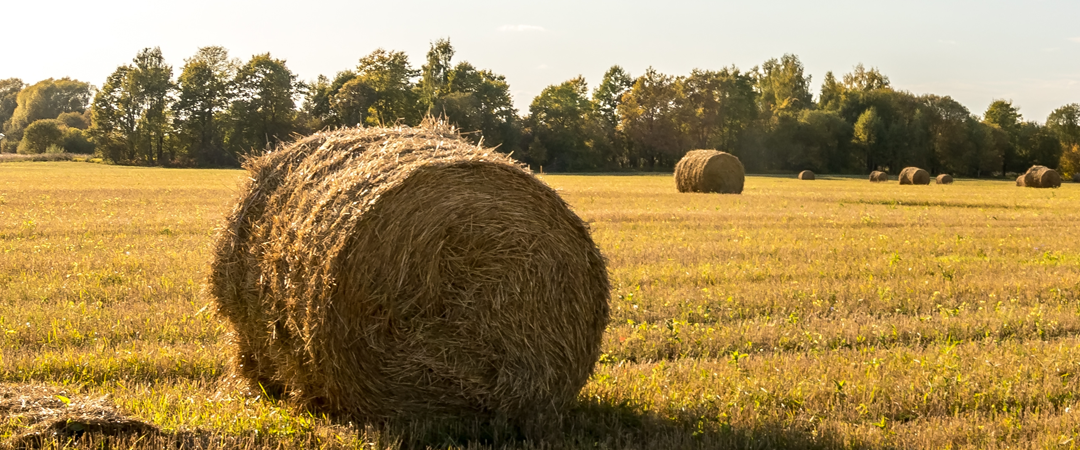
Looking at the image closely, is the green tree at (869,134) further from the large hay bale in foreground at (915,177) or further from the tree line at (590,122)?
the large hay bale in foreground at (915,177)

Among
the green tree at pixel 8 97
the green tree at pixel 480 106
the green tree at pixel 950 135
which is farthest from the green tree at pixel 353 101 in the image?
the green tree at pixel 8 97

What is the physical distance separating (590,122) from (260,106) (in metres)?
30.0

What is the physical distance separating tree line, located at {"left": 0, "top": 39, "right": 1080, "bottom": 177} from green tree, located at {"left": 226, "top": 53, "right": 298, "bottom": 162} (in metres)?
0.11

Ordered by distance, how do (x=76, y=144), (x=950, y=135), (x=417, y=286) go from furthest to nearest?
(x=76, y=144) < (x=950, y=135) < (x=417, y=286)

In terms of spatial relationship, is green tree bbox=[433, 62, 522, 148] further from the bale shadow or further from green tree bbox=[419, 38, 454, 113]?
the bale shadow

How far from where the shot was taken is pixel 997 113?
3319 inches

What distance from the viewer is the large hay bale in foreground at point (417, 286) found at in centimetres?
490

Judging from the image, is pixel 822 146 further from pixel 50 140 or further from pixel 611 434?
pixel 50 140

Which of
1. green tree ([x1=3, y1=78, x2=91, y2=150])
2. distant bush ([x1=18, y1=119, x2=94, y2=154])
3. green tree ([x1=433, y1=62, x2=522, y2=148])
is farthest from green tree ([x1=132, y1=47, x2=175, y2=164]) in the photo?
green tree ([x1=3, y1=78, x2=91, y2=150])

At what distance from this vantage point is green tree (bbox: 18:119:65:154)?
8925 cm

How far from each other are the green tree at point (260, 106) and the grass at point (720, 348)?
62082mm

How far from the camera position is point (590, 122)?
246 feet

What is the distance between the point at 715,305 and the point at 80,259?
8217 mm

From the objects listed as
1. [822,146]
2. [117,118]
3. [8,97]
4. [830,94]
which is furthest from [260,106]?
[8,97]
